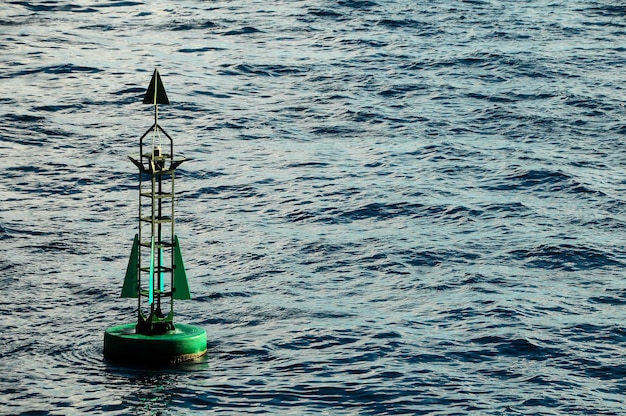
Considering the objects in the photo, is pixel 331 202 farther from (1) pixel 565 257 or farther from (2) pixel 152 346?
(2) pixel 152 346

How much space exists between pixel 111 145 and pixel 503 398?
2731cm

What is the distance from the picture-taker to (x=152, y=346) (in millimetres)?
29875

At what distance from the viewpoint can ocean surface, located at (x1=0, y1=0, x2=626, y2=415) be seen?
3114cm

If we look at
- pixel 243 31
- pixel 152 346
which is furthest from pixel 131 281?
pixel 243 31

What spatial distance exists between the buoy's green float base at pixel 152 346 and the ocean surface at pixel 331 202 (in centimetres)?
35

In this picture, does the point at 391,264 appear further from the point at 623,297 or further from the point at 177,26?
the point at 177,26

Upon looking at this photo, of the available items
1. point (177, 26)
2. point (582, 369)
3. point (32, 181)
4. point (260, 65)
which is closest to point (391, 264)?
point (582, 369)

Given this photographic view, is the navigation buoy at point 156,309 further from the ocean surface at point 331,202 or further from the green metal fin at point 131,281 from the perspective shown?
the ocean surface at point 331,202

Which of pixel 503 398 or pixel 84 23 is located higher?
pixel 84 23

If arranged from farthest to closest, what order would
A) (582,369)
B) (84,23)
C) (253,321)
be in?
(84,23), (253,321), (582,369)

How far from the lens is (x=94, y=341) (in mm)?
33344

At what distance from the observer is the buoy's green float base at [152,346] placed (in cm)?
2992

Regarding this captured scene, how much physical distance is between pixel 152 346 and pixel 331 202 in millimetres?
17172

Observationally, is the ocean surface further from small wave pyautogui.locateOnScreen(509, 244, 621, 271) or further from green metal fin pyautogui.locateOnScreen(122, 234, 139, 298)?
green metal fin pyautogui.locateOnScreen(122, 234, 139, 298)
